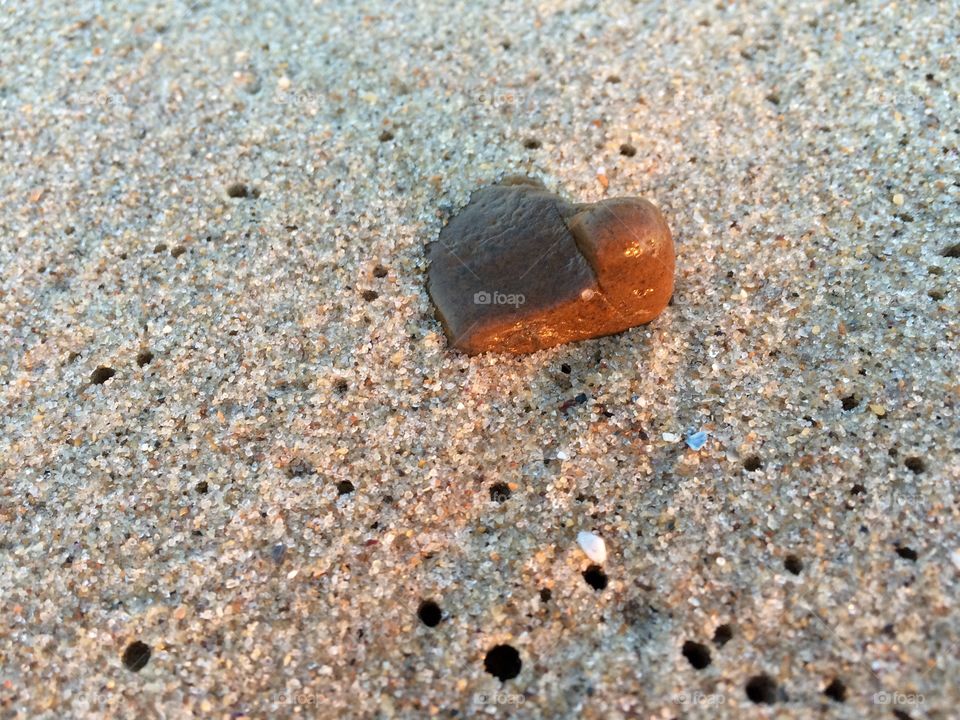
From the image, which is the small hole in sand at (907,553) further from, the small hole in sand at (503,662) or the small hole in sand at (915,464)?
the small hole in sand at (503,662)

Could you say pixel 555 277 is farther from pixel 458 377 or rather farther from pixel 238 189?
pixel 238 189

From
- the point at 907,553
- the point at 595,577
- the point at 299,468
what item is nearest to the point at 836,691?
the point at 907,553

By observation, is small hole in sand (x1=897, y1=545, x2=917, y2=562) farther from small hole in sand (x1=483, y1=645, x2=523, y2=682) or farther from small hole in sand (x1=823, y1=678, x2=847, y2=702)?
small hole in sand (x1=483, y1=645, x2=523, y2=682)

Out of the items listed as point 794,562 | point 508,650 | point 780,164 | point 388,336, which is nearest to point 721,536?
point 794,562

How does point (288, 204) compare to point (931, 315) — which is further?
point (288, 204)

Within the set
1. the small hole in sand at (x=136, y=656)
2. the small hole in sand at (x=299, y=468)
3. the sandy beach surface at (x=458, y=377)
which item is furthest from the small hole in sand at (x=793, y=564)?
the small hole in sand at (x=136, y=656)

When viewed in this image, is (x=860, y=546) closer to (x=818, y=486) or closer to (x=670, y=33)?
(x=818, y=486)
